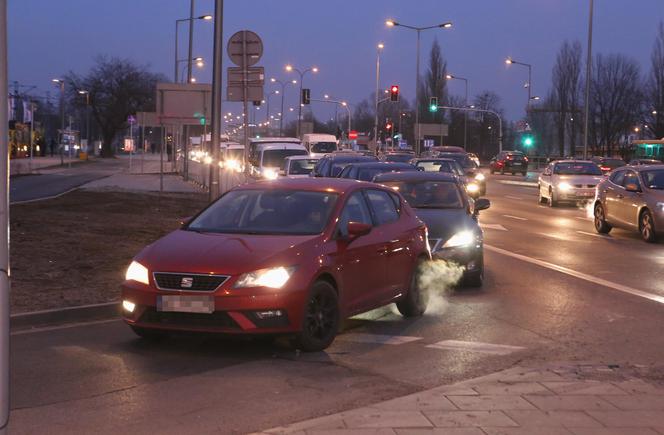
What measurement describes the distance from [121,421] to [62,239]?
890 cm

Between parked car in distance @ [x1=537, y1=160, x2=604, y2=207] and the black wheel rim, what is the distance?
22.4 m

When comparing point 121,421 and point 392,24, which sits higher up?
point 392,24

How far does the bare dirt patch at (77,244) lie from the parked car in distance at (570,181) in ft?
41.2

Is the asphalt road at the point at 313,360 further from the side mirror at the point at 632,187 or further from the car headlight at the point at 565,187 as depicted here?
the car headlight at the point at 565,187

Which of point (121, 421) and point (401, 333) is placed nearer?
point (121, 421)

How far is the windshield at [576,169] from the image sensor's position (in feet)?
97.6

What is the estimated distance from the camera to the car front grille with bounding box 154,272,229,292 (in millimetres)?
7215

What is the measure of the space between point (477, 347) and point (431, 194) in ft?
17.2

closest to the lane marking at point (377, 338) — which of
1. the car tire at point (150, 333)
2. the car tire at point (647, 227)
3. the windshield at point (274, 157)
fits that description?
the car tire at point (150, 333)

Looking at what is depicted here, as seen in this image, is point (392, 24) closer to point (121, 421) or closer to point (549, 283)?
point (549, 283)

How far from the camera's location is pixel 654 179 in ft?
60.2

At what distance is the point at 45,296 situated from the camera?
31.5 ft

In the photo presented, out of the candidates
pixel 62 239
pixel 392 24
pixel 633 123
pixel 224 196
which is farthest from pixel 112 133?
pixel 224 196

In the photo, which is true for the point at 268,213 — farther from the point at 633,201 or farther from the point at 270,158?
the point at 270,158
